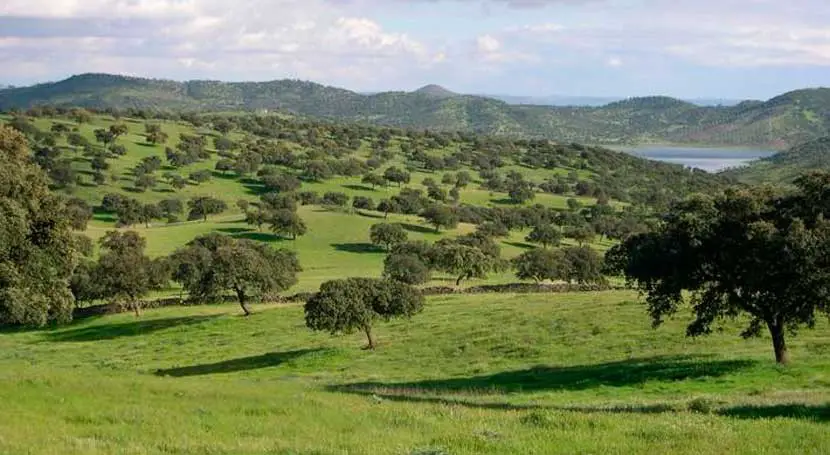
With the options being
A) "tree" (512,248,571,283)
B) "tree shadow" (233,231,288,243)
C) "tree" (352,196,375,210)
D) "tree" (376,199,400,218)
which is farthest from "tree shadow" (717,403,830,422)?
"tree" (352,196,375,210)

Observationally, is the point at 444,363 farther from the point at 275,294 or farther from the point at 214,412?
the point at 275,294

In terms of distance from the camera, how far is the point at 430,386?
37.7 meters

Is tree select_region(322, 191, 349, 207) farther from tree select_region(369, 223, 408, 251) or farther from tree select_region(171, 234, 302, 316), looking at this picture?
tree select_region(171, 234, 302, 316)

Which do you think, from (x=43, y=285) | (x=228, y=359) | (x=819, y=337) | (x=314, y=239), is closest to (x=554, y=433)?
(x=43, y=285)

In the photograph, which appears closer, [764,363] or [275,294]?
[764,363]

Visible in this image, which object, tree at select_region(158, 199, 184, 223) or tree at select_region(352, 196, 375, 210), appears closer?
tree at select_region(158, 199, 184, 223)

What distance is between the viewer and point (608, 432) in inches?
666

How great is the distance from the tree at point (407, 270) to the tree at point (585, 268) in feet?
70.0

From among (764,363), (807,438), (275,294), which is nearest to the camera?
(807,438)

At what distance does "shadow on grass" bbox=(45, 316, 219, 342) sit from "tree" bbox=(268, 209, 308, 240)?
6389 centimetres

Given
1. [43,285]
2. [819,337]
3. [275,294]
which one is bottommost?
[275,294]

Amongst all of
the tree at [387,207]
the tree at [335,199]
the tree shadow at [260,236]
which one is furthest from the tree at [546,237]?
the tree at [335,199]

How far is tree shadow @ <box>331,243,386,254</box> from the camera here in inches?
5295

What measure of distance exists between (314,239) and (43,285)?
343 ft
